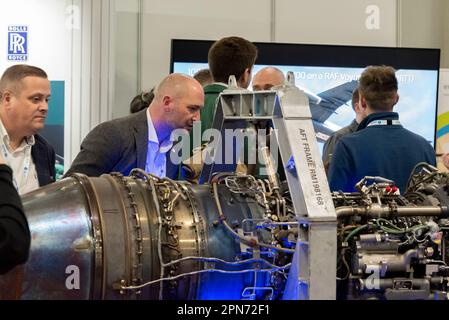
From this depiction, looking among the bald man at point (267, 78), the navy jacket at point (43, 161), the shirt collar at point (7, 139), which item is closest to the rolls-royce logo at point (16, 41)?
the bald man at point (267, 78)

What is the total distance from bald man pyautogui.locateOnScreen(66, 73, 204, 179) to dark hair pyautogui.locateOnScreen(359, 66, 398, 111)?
2.19 ft

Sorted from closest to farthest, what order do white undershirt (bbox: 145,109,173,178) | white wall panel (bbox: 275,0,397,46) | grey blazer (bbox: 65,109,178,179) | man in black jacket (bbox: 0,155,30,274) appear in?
man in black jacket (bbox: 0,155,30,274)
grey blazer (bbox: 65,109,178,179)
white undershirt (bbox: 145,109,173,178)
white wall panel (bbox: 275,0,397,46)

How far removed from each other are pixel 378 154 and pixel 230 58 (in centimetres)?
91

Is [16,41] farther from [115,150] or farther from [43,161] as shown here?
[115,150]

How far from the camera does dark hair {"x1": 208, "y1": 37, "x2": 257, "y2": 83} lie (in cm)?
369

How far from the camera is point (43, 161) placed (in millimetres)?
3189

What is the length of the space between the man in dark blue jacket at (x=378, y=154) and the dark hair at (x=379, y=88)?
0.26 feet

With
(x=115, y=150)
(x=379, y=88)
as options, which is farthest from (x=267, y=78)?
(x=115, y=150)

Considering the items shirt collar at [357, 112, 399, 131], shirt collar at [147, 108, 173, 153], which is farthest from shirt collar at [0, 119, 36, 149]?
shirt collar at [357, 112, 399, 131]

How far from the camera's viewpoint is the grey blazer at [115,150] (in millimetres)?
3014

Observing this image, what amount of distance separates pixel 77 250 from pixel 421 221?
95 centimetres

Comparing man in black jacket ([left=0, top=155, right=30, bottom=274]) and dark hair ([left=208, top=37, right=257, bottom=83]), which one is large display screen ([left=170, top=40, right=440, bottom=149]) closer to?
dark hair ([left=208, top=37, right=257, bottom=83])

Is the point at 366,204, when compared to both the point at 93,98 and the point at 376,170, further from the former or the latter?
the point at 93,98
